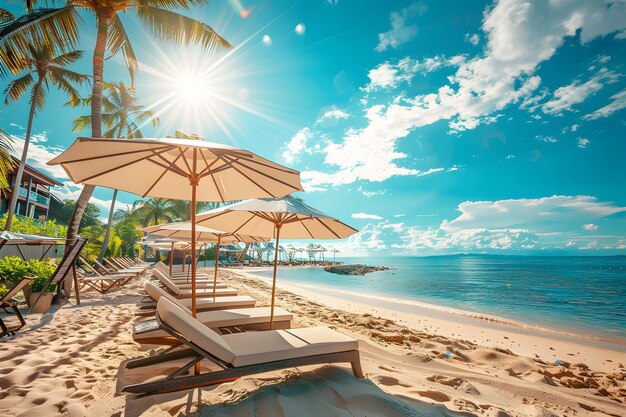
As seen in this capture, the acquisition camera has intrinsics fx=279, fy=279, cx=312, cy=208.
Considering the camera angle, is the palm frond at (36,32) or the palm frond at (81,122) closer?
the palm frond at (36,32)

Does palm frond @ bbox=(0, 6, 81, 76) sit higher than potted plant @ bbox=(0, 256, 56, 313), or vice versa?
palm frond @ bbox=(0, 6, 81, 76)

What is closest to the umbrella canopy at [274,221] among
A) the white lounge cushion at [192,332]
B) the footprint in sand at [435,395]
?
the white lounge cushion at [192,332]

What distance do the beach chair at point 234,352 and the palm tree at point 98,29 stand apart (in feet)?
22.9

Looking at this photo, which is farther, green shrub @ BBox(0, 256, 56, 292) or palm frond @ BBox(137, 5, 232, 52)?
palm frond @ BBox(137, 5, 232, 52)

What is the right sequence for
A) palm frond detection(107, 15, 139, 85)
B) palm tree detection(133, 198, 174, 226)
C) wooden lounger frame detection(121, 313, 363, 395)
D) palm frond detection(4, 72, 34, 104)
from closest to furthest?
wooden lounger frame detection(121, 313, 363, 395)
palm frond detection(107, 15, 139, 85)
palm frond detection(4, 72, 34, 104)
palm tree detection(133, 198, 174, 226)

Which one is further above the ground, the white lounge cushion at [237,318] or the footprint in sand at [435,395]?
the white lounge cushion at [237,318]

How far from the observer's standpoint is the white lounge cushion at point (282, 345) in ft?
8.27

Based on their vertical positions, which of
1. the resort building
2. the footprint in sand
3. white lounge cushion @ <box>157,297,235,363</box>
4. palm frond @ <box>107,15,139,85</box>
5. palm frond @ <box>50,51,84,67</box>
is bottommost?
the footprint in sand

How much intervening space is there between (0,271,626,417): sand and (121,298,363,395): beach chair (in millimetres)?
230

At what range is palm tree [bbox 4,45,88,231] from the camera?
13.1 m

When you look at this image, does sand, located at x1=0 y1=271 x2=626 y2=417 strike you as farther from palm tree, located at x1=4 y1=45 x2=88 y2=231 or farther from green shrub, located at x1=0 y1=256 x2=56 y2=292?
palm tree, located at x1=4 y1=45 x2=88 y2=231

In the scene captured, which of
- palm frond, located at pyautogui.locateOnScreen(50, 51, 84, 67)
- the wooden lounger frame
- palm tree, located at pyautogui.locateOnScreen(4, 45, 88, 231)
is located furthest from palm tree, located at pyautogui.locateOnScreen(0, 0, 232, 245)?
the wooden lounger frame

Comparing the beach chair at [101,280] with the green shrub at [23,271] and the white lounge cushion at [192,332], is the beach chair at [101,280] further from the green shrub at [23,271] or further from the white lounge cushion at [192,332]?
the white lounge cushion at [192,332]

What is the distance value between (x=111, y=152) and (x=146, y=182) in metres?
1.27
